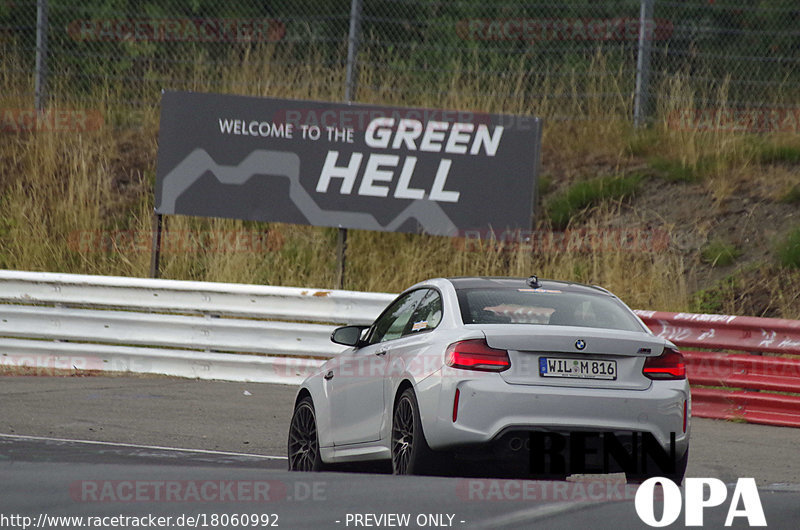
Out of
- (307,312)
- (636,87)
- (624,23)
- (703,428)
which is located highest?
(624,23)

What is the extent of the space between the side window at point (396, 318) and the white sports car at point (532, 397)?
1.75ft

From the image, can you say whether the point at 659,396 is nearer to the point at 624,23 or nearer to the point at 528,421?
the point at 528,421

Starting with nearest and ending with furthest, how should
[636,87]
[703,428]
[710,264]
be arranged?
[703,428] < [710,264] < [636,87]

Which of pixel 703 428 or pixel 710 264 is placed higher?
Result: pixel 710 264

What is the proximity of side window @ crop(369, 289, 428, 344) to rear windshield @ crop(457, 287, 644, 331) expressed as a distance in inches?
21.3

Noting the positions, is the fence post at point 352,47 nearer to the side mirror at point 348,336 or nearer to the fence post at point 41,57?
the fence post at point 41,57

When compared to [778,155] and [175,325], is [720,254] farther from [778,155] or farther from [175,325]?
[175,325]

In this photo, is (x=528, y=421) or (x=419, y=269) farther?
(x=419, y=269)

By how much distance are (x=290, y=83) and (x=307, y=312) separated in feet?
25.2

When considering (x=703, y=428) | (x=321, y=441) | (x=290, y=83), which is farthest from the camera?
(x=290, y=83)

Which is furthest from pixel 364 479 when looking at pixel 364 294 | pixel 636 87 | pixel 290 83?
pixel 290 83

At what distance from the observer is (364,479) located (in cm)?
606

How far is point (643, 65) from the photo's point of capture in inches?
733

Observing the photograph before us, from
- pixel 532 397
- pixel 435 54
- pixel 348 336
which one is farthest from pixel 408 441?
pixel 435 54
